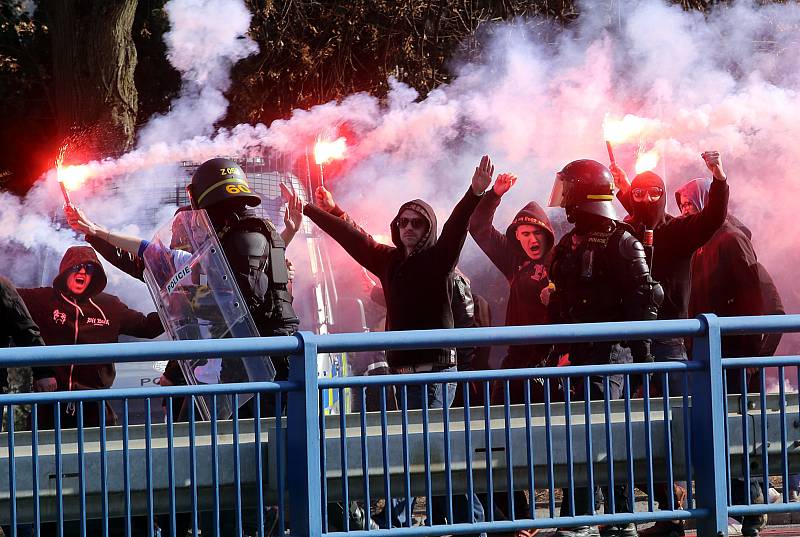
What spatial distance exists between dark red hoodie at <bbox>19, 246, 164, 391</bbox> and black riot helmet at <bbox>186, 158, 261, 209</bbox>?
0.78 metres

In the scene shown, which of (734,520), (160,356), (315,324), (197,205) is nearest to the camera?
(160,356)

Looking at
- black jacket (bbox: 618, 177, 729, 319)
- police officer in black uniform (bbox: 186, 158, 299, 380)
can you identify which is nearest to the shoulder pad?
black jacket (bbox: 618, 177, 729, 319)

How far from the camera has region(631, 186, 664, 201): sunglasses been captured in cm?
922

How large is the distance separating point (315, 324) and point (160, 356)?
178 inches

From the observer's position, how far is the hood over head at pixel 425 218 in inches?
339

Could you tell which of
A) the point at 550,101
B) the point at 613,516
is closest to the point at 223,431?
the point at 613,516

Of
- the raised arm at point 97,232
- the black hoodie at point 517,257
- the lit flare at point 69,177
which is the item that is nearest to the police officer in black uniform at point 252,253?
the raised arm at point 97,232

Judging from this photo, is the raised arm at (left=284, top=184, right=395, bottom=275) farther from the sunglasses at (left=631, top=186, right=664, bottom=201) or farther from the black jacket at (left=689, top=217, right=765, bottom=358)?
the black jacket at (left=689, top=217, right=765, bottom=358)

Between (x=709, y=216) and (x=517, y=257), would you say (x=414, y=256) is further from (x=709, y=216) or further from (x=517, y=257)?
(x=709, y=216)

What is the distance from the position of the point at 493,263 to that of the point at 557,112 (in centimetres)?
117

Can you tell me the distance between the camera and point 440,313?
8.33 m

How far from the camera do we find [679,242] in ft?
30.1

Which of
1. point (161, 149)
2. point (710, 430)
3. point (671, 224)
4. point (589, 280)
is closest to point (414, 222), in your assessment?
point (589, 280)

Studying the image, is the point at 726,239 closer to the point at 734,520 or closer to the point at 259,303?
the point at 734,520
